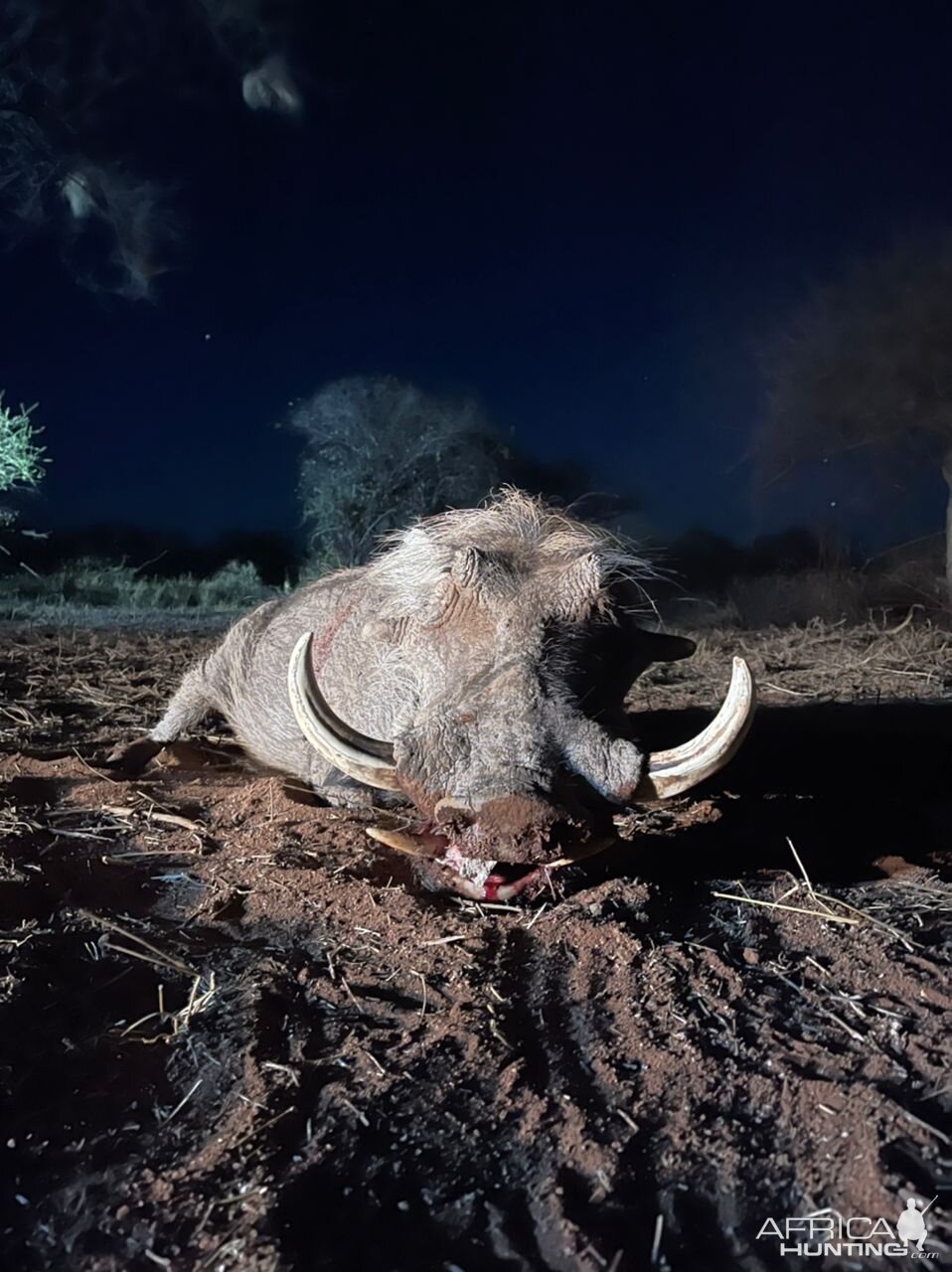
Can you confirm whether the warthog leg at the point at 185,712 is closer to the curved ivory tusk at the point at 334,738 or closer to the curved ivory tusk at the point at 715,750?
the curved ivory tusk at the point at 334,738

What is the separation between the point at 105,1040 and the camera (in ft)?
4.83

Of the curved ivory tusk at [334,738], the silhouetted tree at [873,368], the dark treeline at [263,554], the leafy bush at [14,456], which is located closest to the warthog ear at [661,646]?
the curved ivory tusk at [334,738]

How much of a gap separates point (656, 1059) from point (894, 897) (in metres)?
1.00

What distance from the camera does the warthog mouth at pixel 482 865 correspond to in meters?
1.87

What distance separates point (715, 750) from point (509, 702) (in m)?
0.51

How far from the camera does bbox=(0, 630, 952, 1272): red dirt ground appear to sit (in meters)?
1.09

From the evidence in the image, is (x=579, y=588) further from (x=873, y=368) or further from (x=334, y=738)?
(x=873, y=368)

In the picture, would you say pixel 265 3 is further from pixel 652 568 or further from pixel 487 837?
pixel 487 837

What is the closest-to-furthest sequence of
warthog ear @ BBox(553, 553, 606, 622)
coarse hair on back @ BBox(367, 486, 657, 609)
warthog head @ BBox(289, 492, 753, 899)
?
1. warthog head @ BBox(289, 492, 753, 899)
2. warthog ear @ BBox(553, 553, 606, 622)
3. coarse hair on back @ BBox(367, 486, 657, 609)

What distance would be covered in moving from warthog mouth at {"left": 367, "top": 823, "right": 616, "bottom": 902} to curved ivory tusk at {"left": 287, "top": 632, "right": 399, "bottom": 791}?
0.13 meters

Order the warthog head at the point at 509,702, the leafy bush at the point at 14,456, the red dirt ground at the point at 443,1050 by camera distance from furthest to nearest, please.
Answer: the leafy bush at the point at 14,456
the warthog head at the point at 509,702
the red dirt ground at the point at 443,1050

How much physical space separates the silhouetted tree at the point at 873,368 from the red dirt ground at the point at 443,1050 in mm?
7713

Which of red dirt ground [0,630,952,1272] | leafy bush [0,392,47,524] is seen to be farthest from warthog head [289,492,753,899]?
leafy bush [0,392,47,524]

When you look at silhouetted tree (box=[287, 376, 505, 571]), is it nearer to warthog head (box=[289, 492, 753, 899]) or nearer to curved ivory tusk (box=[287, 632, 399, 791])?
warthog head (box=[289, 492, 753, 899])
